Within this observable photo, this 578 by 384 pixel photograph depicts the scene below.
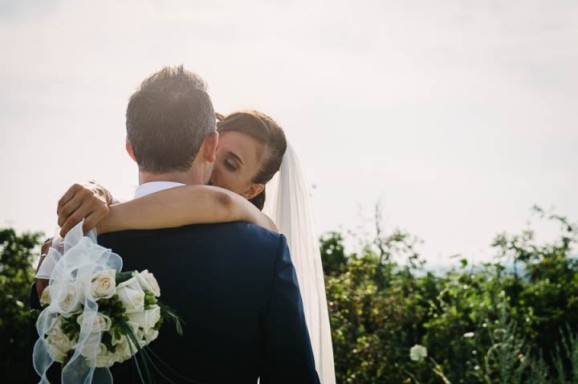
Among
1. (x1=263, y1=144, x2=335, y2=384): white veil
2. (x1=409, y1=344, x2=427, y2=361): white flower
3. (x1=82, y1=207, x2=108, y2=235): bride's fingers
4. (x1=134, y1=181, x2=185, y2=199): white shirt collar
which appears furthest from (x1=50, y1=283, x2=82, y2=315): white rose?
(x1=409, y1=344, x2=427, y2=361): white flower

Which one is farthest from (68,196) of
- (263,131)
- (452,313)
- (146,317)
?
(452,313)

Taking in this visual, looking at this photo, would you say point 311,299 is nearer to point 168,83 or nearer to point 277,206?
point 277,206

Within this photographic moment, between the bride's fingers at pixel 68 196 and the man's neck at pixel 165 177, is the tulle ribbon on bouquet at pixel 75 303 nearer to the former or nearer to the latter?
the bride's fingers at pixel 68 196

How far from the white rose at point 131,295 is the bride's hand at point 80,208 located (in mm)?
265

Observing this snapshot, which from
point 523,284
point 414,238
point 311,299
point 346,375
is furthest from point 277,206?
point 523,284

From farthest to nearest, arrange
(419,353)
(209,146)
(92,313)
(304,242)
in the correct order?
1. (419,353)
2. (304,242)
3. (209,146)
4. (92,313)

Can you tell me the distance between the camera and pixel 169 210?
6.42 feet

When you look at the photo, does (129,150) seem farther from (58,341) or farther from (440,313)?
(440,313)

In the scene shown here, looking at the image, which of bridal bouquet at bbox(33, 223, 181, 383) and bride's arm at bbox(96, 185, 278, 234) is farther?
bride's arm at bbox(96, 185, 278, 234)

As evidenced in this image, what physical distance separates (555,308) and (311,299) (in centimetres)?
367

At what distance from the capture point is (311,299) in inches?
130

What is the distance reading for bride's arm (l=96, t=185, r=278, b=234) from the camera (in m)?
1.97

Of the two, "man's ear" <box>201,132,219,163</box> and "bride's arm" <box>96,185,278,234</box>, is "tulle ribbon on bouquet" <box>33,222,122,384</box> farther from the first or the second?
"man's ear" <box>201,132,219,163</box>

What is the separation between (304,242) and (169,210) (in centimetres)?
157
